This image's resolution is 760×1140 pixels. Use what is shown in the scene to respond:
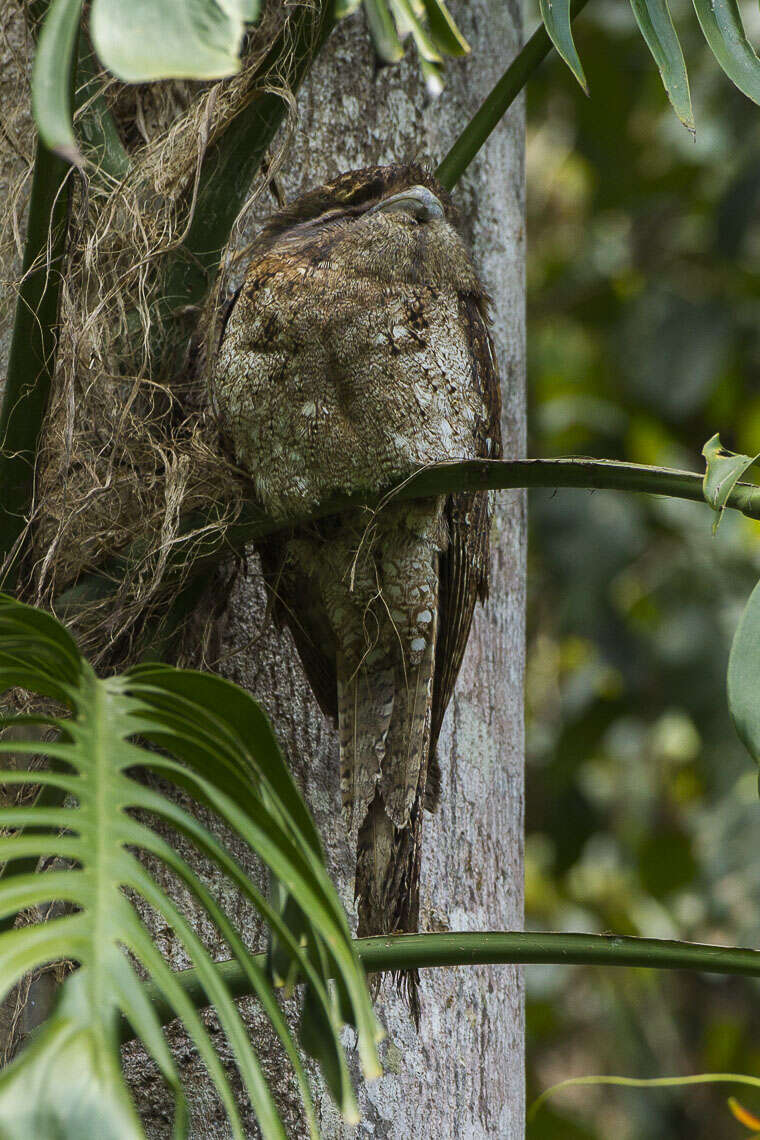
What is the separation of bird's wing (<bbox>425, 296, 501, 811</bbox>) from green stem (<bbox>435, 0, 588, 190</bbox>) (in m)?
0.19

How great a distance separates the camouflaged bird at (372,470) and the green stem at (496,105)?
81mm

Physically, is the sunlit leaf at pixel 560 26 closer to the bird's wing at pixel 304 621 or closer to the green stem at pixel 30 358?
the green stem at pixel 30 358

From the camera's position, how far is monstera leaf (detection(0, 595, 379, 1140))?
581 mm

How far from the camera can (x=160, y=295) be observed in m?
1.66

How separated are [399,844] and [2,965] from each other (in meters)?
0.92

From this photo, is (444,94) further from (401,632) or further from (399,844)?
(399,844)

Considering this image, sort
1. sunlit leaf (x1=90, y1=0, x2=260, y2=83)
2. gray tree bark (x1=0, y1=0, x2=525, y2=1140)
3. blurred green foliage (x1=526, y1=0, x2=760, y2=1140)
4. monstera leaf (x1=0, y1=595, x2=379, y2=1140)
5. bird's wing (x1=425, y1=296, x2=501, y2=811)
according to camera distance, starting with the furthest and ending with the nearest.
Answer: blurred green foliage (x1=526, y1=0, x2=760, y2=1140) → bird's wing (x1=425, y1=296, x2=501, y2=811) → gray tree bark (x1=0, y1=0, x2=525, y2=1140) → sunlit leaf (x1=90, y1=0, x2=260, y2=83) → monstera leaf (x1=0, y1=595, x2=379, y2=1140)

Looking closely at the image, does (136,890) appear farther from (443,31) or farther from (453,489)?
(443,31)

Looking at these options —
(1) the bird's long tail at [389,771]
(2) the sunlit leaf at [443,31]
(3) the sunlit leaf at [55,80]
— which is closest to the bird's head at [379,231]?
(1) the bird's long tail at [389,771]

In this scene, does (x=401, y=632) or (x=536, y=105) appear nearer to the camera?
(x=401, y=632)

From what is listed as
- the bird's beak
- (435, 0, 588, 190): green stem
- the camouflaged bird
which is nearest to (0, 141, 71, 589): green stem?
the camouflaged bird

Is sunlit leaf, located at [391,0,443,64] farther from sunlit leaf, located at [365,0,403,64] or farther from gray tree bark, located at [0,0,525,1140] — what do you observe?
gray tree bark, located at [0,0,525,1140]

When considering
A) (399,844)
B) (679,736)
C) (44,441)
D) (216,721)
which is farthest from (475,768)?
(679,736)

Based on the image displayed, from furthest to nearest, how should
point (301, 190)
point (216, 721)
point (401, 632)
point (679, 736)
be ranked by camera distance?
point (679, 736), point (301, 190), point (401, 632), point (216, 721)
